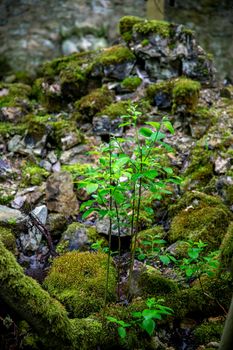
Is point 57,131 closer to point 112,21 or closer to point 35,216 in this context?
point 35,216

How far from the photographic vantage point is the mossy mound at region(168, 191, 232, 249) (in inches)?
134

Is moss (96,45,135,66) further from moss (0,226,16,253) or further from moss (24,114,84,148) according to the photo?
moss (0,226,16,253)

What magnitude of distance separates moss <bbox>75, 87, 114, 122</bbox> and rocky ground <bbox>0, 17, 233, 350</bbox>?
2 cm

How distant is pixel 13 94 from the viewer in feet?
22.1

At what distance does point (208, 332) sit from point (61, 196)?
2495mm

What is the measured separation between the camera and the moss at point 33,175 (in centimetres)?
473

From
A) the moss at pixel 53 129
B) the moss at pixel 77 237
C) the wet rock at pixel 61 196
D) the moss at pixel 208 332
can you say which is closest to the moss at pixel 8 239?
the moss at pixel 77 237

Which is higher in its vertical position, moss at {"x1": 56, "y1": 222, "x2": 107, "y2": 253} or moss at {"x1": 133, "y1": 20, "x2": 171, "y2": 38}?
moss at {"x1": 133, "y1": 20, "x2": 171, "y2": 38}

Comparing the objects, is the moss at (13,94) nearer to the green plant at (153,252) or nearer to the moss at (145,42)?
the moss at (145,42)

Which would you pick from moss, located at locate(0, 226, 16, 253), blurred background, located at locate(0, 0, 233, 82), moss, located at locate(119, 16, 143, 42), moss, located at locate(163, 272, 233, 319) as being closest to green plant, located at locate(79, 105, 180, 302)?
moss, located at locate(163, 272, 233, 319)

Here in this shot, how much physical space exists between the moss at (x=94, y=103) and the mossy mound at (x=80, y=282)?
3.20 m

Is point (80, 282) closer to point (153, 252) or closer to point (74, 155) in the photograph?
point (153, 252)

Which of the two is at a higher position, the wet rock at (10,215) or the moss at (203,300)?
the moss at (203,300)

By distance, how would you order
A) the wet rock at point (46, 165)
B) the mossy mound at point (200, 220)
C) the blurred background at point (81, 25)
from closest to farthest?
the mossy mound at point (200, 220) < the wet rock at point (46, 165) < the blurred background at point (81, 25)
